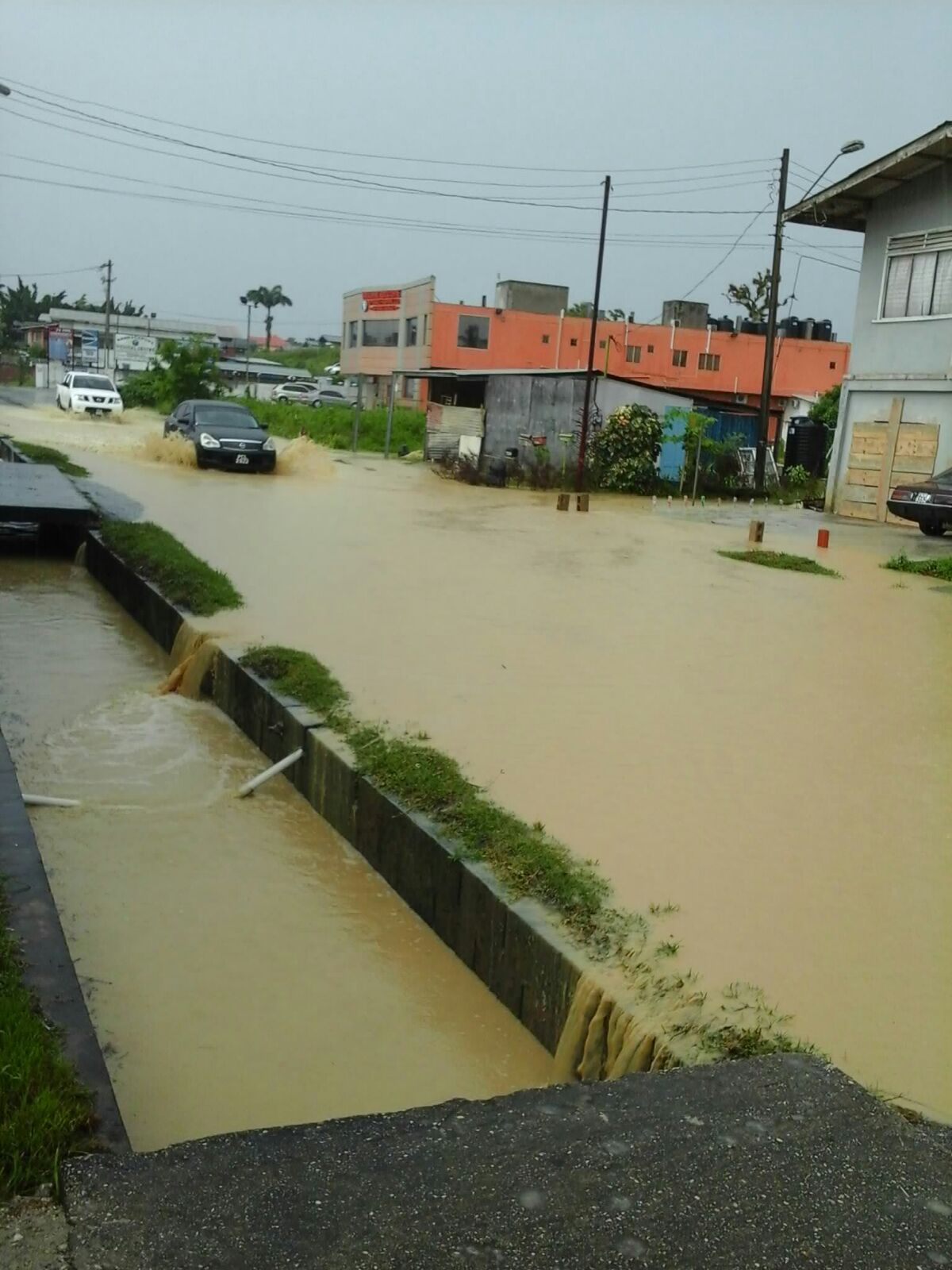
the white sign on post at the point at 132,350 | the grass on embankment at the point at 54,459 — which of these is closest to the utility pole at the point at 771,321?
the grass on embankment at the point at 54,459

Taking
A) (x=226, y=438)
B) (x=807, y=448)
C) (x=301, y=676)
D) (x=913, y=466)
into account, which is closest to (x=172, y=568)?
(x=301, y=676)

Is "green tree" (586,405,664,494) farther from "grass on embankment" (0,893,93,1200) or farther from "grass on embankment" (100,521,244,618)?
"grass on embankment" (0,893,93,1200)

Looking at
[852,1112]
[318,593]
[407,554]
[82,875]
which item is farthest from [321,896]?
[407,554]

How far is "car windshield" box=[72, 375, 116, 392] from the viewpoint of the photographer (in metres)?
45.0

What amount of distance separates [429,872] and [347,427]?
3770 centimetres

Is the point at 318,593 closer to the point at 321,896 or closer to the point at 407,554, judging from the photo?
the point at 407,554

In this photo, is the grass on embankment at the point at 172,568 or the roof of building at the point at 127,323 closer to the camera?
the grass on embankment at the point at 172,568

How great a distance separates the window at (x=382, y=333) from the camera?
58.7m

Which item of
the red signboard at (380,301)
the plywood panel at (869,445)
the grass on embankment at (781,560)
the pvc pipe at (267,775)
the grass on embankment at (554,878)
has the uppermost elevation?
the red signboard at (380,301)

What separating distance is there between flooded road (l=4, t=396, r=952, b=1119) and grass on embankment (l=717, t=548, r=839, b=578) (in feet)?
1.13

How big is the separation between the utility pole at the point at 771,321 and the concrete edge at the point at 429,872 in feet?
76.8

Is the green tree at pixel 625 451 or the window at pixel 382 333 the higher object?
the window at pixel 382 333

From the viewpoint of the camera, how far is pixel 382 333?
60125 millimetres

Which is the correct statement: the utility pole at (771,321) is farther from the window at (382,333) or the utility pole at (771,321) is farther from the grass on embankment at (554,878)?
the window at (382,333)
